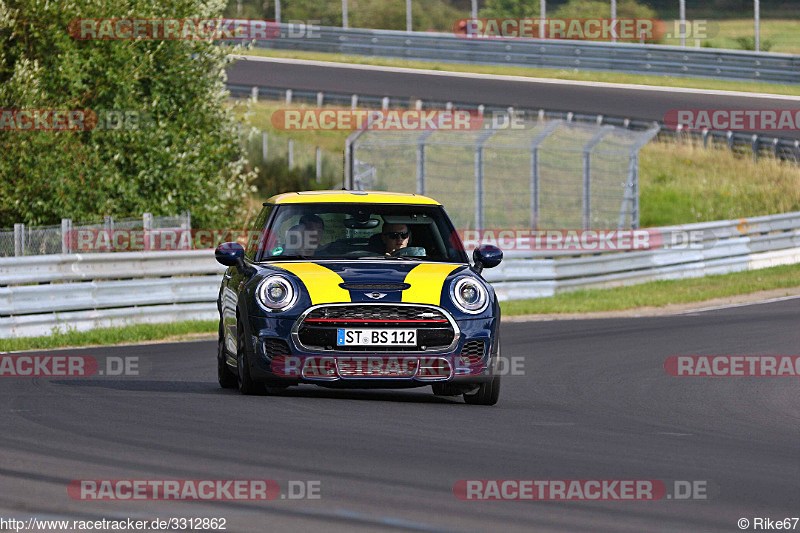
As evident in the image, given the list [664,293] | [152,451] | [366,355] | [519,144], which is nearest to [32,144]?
[519,144]

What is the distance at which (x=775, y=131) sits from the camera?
36344mm

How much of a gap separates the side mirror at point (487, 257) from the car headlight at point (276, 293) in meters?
1.52

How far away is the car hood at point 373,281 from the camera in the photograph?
31.8 ft

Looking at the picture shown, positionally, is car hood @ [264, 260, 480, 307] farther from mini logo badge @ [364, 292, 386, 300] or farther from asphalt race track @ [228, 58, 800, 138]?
asphalt race track @ [228, 58, 800, 138]

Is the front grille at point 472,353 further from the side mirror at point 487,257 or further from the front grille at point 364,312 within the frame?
the side mirror at point 487,257

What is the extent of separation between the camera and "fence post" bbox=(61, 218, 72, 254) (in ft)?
58.5

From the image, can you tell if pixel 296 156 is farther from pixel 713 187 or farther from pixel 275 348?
pixel 275 348

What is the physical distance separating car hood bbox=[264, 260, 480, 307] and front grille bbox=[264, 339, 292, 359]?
34 cm

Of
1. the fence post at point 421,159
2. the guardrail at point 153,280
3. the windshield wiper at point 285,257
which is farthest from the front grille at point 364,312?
the fence post at point 421,159

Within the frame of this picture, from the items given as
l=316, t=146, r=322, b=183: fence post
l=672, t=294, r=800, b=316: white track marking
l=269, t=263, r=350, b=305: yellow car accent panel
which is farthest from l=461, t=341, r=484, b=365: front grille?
l=316, t=146, r=322, b=183: fence post

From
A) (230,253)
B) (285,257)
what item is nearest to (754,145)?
(285,257)

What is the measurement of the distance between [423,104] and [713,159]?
731cm

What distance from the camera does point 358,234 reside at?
10.8 metres

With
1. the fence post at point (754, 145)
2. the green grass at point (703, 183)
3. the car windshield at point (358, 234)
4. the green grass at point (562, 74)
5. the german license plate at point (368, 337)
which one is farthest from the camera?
the green grass at point (562, 74)
